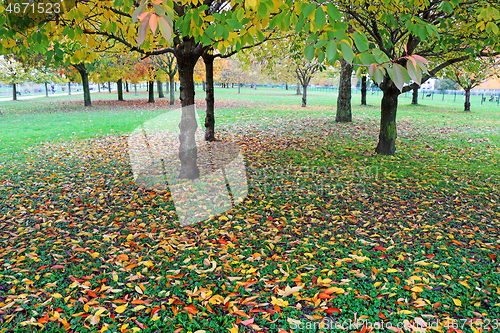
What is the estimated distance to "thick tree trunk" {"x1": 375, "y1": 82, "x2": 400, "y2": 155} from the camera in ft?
27.1

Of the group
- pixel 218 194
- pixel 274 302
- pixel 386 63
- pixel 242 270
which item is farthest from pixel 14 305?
pixel 386 63

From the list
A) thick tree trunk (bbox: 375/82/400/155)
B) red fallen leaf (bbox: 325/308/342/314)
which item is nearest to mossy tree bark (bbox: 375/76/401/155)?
thick tree trunk (bbox: 375/82/400/155)

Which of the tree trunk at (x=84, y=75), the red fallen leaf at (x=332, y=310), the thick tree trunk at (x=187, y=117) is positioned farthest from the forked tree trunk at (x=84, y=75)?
the red fallen leaf at (x=332, y=310)

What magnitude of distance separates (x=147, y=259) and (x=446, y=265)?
3687mm

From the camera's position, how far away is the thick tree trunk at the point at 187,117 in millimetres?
6316

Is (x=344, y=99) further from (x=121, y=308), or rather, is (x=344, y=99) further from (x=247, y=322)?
(x=121, y=308)

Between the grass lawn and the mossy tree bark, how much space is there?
33.3 inches

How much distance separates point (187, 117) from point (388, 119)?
554 centimetres

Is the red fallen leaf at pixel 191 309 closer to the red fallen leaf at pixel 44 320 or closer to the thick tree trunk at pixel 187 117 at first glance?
the red fallen leaf at pixel 44 320

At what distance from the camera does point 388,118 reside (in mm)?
8523

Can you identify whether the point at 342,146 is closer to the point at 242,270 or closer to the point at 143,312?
the point at 242,270

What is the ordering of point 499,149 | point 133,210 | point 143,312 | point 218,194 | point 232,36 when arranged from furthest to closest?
point 499,149, point 218,194, point 133,210, point 232,36, point 143,312

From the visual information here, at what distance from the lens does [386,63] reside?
2.01m

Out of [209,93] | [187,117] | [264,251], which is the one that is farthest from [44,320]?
[209,93]
